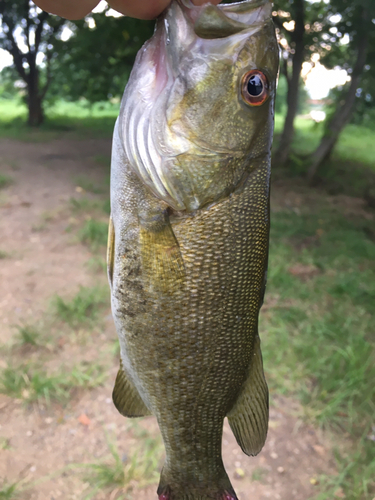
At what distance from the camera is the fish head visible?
1080mm

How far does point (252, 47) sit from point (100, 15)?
23.6ft

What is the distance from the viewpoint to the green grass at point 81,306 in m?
3.52

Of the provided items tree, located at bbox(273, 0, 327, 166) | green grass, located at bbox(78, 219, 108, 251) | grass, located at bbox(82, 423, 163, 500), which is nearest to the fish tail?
grass, located at bbox(82, 423, 163, 500)

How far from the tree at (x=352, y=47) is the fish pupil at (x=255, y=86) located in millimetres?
5156

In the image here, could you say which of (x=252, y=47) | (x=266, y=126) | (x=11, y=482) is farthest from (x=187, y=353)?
(x=11, y=482)

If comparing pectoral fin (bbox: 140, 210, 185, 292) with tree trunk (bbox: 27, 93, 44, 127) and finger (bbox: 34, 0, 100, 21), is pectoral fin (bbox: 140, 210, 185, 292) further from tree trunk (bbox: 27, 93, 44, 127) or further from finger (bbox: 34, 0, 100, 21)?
tree trunk (bbox: 27, 93, 44, 127)

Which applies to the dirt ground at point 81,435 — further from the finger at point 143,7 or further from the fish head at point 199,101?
the finger at point 143,7

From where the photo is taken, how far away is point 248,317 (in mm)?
1262

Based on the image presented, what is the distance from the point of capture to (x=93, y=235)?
4.91 m

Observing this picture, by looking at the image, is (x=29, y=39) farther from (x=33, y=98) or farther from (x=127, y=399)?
(x=127, y=399)

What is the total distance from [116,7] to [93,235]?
382cm

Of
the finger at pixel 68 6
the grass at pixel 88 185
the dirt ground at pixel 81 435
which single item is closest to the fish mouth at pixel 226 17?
→ the finger at pixel 68 6

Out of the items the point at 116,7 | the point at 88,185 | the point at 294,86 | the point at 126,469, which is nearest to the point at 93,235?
the point at 88,185

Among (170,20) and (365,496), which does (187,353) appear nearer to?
(170,20)
